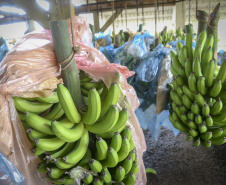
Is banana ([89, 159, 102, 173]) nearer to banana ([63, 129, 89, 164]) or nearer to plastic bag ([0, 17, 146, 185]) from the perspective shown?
banana ([63, 129, 89, 164])

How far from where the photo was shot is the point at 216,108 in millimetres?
1099

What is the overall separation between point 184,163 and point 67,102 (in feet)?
6.01

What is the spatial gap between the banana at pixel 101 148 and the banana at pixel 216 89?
0.74 meters

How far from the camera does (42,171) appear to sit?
0.73m

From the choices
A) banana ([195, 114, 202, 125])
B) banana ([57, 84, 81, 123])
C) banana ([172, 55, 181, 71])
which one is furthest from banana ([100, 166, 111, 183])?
banana ([172, 55, 181, 71])

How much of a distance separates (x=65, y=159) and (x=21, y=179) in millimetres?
137

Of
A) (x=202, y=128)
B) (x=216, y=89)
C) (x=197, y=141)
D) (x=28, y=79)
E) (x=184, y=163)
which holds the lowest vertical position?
(x=184, y=163)

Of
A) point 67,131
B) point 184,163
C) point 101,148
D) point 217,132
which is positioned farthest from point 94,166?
point 184,163

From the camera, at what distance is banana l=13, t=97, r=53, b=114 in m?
0.67

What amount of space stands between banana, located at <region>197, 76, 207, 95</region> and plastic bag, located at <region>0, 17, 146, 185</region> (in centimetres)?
51

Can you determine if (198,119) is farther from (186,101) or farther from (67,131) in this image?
(67,131)

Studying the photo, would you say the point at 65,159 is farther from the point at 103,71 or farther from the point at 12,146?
the point at 103,71

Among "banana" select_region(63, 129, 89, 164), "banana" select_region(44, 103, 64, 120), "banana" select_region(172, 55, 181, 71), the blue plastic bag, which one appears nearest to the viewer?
the blue plastic bag

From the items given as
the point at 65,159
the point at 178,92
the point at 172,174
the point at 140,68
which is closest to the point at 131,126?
the point at 65,159
